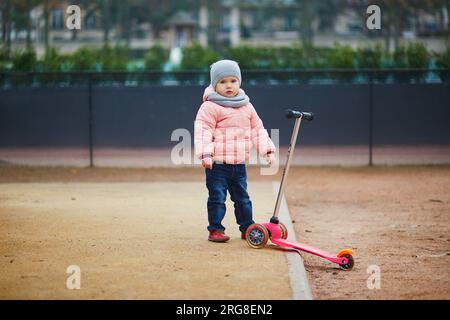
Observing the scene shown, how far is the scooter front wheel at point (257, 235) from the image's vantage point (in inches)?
290

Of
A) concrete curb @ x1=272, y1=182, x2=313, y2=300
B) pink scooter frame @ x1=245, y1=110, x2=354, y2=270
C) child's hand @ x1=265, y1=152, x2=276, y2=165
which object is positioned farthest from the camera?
child's hand @ x1=265, y1=152, x2=276, y2=165

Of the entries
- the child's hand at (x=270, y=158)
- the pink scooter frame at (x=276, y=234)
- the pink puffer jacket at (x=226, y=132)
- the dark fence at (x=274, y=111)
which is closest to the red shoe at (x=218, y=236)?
the pink scooter frame at (x=276, y=234)

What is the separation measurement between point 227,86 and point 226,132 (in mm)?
405

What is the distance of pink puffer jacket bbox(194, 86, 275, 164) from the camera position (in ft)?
24.9

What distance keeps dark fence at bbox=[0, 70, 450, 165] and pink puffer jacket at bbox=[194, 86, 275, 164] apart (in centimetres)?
857

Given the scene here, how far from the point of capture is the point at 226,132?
7.65m

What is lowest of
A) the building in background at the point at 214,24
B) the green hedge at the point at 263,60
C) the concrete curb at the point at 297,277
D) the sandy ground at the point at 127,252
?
the concrete curb at the point at 297,277

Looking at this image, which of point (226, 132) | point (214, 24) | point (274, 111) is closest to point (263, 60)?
point (274, 111)

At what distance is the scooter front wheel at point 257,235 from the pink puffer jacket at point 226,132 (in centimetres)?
63

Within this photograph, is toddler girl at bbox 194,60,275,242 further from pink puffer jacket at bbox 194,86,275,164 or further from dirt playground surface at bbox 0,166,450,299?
dirt playground surface at bbox 0,166,450,299

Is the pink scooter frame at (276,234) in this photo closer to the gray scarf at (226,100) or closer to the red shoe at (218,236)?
the red shoe at (218,236)

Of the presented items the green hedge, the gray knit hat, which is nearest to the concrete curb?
the gray knit hat

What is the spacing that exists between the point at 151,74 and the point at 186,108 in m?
1.15

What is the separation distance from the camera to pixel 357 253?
26.2 feet
